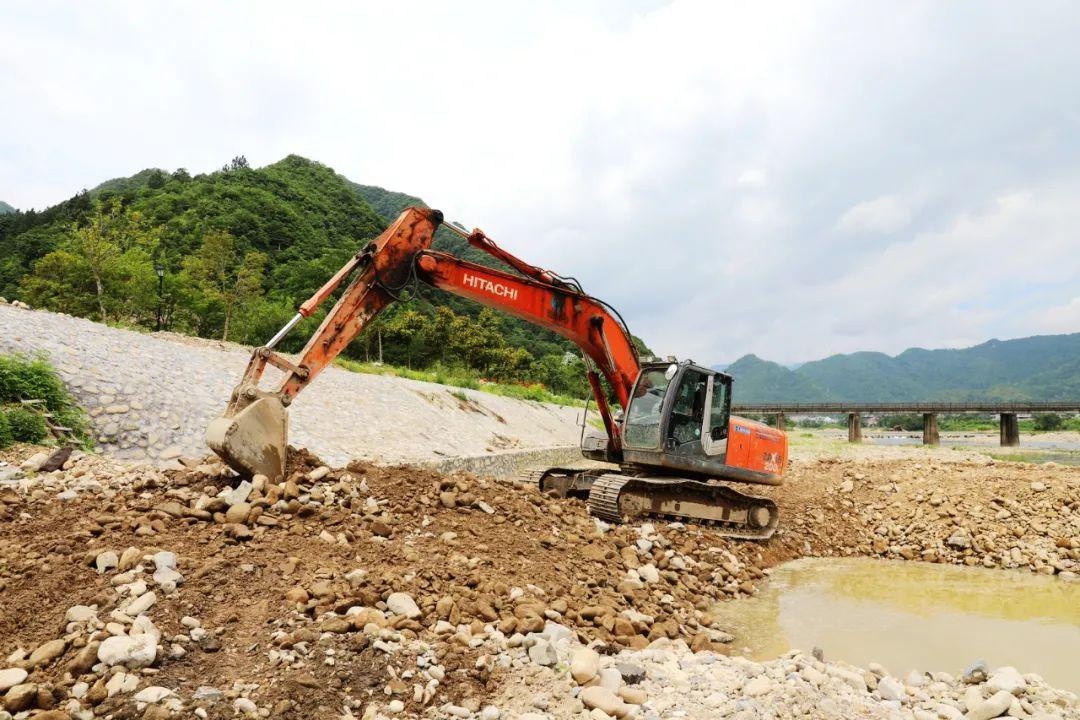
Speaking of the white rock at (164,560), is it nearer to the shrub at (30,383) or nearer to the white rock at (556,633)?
the white rock at (556,633)

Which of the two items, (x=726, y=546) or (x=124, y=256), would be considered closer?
(x=726, y=546)

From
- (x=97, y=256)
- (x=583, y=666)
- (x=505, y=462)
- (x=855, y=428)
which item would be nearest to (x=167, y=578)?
(x=583, y=666)

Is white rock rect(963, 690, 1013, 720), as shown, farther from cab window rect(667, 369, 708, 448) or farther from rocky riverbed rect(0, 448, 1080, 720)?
cab window rect(667, 369, 708, 448)

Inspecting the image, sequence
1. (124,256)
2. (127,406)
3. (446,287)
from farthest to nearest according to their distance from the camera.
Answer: (124,256) → (127,406) → (446,287)

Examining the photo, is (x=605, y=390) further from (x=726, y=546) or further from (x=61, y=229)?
(x=61, y=229)

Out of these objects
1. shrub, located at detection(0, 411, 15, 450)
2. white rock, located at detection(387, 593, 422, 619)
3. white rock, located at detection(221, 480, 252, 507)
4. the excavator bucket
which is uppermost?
the excavator bucket

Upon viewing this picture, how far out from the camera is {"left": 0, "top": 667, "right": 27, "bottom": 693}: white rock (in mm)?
3500

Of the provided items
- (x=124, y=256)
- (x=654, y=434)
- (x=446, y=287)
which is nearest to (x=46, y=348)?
(x=446, y=287)

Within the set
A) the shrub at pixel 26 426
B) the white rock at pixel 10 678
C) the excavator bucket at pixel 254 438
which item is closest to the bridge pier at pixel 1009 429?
the excavator bucket at pixel 254 438

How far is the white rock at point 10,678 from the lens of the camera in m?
3.50

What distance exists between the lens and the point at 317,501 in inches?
251

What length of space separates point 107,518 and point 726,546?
7.40 meters

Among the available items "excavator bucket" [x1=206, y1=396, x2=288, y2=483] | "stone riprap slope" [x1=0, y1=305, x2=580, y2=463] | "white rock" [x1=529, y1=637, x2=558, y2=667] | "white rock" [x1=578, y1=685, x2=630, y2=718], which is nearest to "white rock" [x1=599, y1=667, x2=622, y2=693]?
"white rock" [x1=578, y1=685, x2=630, y2=718]

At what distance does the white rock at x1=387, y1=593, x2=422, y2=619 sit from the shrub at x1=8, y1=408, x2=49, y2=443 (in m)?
6.72
